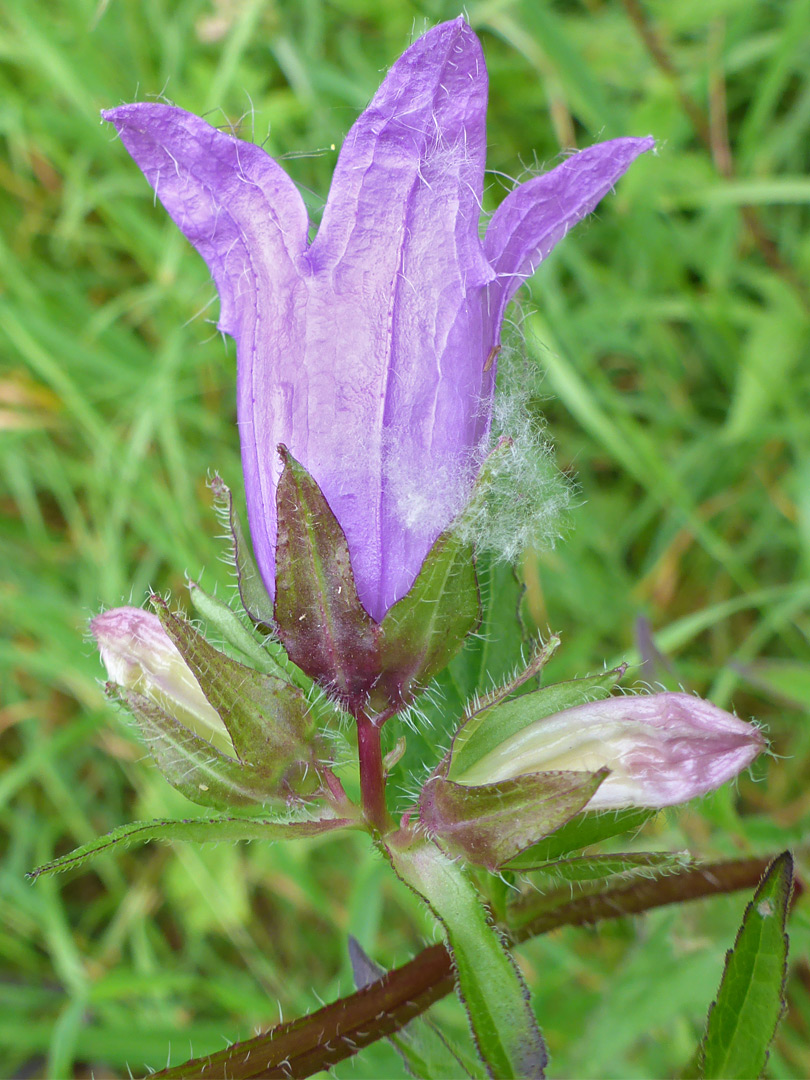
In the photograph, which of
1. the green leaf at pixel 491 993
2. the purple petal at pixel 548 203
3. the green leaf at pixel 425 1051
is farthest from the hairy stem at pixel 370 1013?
the purple petal at pixel 548 203

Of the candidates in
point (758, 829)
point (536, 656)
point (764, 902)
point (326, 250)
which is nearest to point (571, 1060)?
point (758, 829)

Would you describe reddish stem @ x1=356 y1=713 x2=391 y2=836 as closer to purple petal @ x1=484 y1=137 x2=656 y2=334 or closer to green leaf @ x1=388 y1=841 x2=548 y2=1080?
green leaf @ x1=388 y1=841 x2=548 y2=1080

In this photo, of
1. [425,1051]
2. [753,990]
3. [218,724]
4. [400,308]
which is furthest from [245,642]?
[753,990]

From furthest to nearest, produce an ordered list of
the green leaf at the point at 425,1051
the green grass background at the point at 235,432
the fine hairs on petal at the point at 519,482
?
the green grass background at the point at 235,432, the green leaf at the point at 425,1051, the fine hairs on petal at the point at 519,482

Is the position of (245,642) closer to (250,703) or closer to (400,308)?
(250,703)

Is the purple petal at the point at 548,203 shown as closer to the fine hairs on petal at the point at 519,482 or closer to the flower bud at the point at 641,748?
the fine hairs on petal at the point at 519,482
